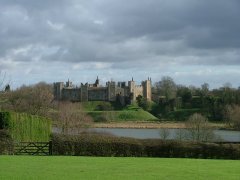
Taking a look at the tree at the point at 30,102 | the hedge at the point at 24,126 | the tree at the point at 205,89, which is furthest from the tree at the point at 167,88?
the hedge at the point at 24,126

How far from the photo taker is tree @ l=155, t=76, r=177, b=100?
168 m

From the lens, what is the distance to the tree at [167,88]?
552 feet

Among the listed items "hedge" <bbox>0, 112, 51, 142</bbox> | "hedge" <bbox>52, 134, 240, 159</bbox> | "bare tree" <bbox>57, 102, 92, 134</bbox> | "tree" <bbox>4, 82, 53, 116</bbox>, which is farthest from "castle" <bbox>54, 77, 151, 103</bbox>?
"hedge" <bbox>52, 134, 240, 159</bbox>

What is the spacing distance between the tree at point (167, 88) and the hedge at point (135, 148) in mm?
125215

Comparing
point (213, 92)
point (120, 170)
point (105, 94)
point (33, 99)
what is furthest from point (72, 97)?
point (120, 170)

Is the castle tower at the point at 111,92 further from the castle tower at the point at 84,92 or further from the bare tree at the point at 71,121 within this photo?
the bare tree at the point at 71,121

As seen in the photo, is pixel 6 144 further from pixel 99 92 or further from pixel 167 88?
pixel 99 92

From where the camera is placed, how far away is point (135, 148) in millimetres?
40031

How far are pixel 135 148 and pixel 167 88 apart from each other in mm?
132722

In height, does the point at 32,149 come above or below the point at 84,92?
below

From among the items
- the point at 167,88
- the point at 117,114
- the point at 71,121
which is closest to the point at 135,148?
the point at 71,121

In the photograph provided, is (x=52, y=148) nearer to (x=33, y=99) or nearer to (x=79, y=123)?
(x=79, y=123)

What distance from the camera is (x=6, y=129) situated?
4038 centimetres

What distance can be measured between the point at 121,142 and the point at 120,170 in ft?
59.2
